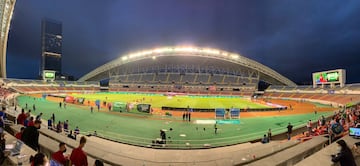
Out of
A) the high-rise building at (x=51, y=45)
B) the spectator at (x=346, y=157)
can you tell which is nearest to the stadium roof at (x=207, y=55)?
the spectator at (x=346, y=157)

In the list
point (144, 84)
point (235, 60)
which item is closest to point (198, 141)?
point (235, 60)

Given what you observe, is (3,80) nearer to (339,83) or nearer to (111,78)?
(111,78)

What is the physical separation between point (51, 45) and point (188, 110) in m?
191

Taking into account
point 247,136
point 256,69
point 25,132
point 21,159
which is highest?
point 256,69

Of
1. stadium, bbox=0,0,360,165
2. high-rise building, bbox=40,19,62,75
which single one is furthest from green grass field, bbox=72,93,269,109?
high-rise building, bbox=40,19,62,75

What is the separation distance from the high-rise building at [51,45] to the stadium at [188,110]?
8276cm

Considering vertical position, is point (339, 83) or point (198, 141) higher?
point (339, 83)

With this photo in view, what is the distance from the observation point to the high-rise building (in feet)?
513

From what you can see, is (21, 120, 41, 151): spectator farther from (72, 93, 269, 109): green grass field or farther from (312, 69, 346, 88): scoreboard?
(312, 69, 346, 88): scoreboard

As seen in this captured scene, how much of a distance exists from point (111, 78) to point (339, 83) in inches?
3846

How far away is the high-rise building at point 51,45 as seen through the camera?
15650 centimetres

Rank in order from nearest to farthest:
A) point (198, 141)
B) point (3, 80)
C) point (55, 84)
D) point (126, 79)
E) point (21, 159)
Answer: point (21, 159)
point (198, 141)
point (3, 80)
point (55, 84)
point (126, 79)

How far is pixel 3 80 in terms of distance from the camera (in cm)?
6594

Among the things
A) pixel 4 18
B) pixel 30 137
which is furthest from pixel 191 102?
pixel 4 18
